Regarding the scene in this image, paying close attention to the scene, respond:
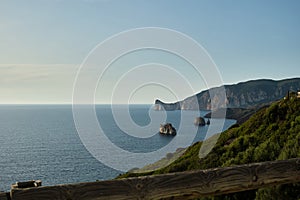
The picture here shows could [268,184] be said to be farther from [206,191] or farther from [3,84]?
[3,84]

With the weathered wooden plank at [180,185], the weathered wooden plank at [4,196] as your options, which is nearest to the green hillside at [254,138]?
the weathered wooden plank at [180,185]

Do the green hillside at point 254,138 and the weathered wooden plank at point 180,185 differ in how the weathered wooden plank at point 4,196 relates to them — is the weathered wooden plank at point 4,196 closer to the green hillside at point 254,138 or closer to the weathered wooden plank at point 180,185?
the weathered wooden plank at point 180,185

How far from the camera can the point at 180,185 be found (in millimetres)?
2375

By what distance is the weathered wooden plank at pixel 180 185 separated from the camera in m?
2.07

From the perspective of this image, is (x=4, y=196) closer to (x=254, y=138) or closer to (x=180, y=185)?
(x=180, y=185)

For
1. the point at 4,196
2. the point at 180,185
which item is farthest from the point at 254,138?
the point at 4,196

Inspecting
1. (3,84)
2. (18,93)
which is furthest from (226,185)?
(18,93)

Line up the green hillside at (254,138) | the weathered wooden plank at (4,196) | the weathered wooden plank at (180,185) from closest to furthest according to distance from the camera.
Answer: the weathered wooden plank at (4,196) → the weathered wooden plank at (180,185) → the green hillside at (254,138)

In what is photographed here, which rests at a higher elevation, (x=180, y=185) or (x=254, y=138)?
(x=254, y=138)

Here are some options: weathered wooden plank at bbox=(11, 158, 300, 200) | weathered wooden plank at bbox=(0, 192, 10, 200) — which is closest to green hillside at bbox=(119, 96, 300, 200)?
weathered wooden plank at bbox=(11, 158, 300, 200)

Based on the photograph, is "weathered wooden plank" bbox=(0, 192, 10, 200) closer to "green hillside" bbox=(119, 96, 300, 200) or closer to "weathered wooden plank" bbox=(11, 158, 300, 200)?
"weathered wooden plank" bbox=(11, 158, 300, 200)

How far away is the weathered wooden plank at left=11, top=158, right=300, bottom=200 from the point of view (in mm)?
2068

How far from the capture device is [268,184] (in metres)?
2.72

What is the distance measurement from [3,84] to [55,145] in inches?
1590
